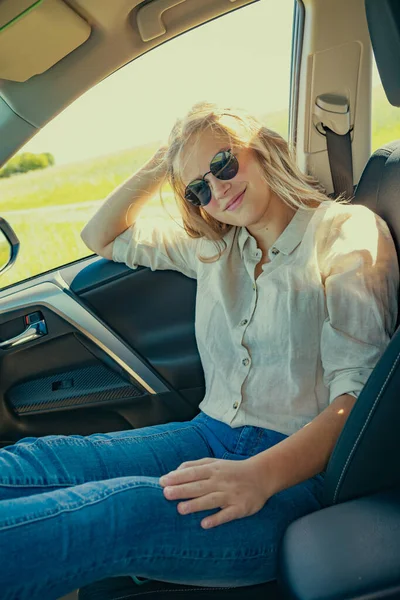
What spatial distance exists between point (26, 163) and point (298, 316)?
0.94 meters

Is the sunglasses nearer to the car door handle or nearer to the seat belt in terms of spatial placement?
the seat belt

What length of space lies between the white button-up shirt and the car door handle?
60cm

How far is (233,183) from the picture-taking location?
Result: 1.54 metres

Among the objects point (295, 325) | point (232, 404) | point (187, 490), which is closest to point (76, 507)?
point (187, 490)

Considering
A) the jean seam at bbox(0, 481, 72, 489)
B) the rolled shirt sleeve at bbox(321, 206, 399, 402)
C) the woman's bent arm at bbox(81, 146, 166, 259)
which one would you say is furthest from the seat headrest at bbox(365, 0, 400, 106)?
the jean seam at bbox(0, 481, 72, 489)

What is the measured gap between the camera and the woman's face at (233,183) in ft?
5.05

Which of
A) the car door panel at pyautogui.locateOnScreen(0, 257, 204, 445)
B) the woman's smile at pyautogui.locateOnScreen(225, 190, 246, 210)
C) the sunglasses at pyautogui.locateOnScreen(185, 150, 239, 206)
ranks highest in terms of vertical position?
the sunglasses at pyautogui.locateOnScreen(185, 150, 239, 206)

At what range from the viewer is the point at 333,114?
2027 mm

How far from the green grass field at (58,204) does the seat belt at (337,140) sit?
0.09 metres

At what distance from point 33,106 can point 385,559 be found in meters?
1.32

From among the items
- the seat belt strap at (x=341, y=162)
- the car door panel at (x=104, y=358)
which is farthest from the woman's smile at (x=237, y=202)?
the seat belt strap at (x=341, y=162)

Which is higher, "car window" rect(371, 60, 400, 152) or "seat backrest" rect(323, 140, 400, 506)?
"car window" rect(371, 60, 400, 152)

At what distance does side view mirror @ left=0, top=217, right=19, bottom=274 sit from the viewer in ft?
6.29

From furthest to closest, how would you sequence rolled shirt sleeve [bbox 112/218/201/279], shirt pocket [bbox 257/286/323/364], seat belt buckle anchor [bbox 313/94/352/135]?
seat belt buckle anchor [bbox 313/94/352/135], rolled shirt sleeve [bbox 112/218/201/279], shirt pocket [bbox 257/286/323/364]
